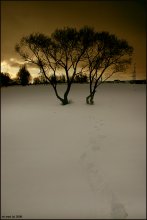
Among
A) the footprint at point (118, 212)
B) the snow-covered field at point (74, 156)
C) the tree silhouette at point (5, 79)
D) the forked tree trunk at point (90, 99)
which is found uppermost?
the tree silhouette at point (5, 79)

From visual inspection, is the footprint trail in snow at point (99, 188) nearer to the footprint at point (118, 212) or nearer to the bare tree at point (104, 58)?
the footprint at point (118, 212)

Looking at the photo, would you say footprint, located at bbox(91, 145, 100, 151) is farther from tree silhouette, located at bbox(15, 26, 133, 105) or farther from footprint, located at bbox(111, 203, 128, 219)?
footprint, located at bbox(111, 203, 128, 219)

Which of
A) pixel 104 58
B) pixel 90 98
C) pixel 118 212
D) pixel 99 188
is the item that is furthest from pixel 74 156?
pixel 104 58

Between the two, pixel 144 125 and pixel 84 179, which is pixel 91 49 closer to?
pixel 144 125

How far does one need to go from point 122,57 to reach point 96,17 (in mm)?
2307

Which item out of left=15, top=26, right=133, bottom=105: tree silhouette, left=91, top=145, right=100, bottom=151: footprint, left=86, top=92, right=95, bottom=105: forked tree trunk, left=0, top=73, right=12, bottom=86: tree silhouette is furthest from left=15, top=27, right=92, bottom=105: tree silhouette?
left=91, top=145, right=100, bottom=151: footprint

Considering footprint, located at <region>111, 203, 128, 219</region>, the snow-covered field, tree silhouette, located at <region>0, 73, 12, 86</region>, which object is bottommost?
footprint, located at <region>111, 203, 128, 219</region>

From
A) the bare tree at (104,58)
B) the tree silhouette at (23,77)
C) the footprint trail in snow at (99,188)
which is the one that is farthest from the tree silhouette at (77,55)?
the footprint trail in snow at (99,188)

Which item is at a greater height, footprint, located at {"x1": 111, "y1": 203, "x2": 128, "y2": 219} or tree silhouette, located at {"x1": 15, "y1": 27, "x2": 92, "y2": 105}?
A: tree silhouette, located at {"x1": 15, "y1": 27, "x2": 92, "y2": 105}

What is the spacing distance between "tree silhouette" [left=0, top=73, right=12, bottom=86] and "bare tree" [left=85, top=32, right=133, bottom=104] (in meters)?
2.62

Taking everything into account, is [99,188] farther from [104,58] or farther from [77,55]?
[77,55]

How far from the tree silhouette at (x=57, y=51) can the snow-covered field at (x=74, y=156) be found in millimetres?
549

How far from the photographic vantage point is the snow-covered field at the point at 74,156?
5.53 m

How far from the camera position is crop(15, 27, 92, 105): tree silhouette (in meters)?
8.80
